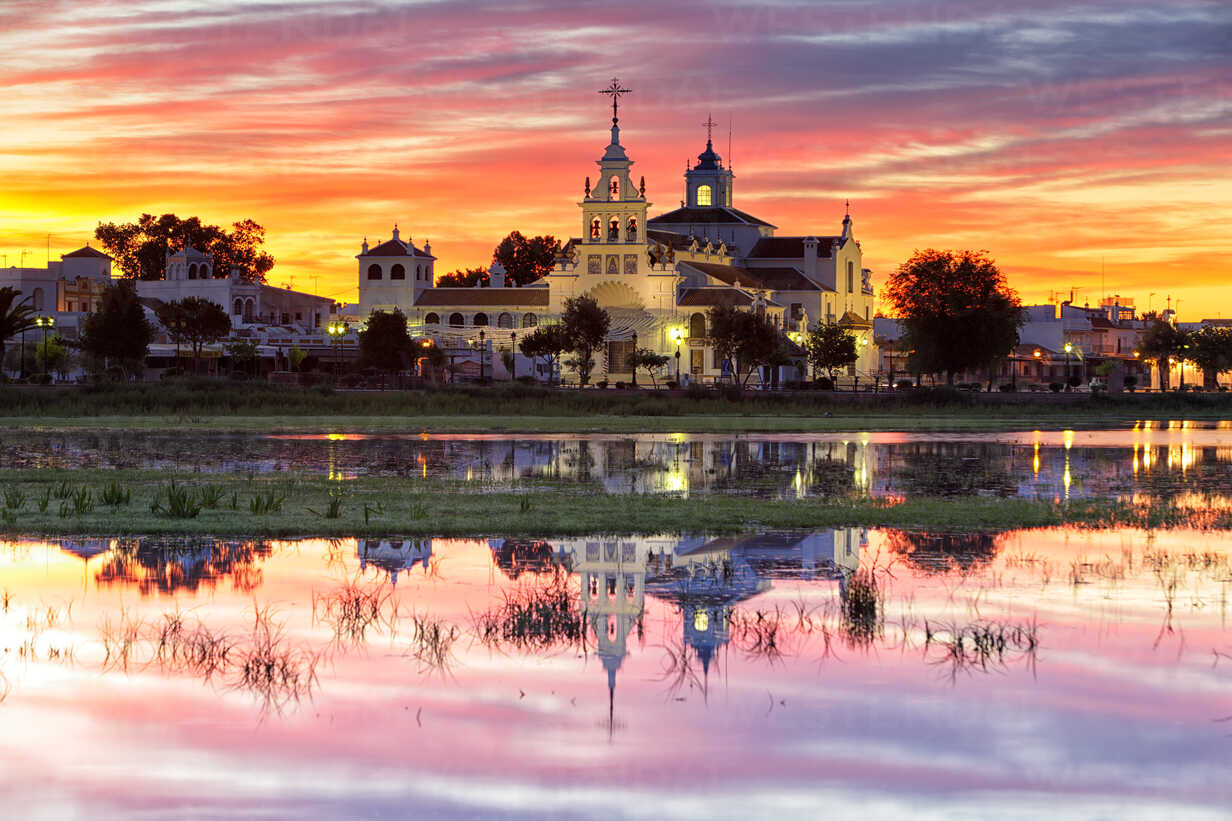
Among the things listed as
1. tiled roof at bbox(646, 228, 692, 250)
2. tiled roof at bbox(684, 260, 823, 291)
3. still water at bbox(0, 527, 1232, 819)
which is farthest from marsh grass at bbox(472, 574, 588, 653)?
tiled roof at bbox(646, 228, 692, 250)

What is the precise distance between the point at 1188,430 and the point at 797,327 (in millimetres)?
69500

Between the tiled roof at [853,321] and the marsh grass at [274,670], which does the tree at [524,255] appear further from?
the marsh grass at [274,670]

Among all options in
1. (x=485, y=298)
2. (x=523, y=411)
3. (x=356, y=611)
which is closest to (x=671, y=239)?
(x=485, y=298)

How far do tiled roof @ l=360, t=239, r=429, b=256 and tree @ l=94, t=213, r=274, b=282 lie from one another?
4645 cm

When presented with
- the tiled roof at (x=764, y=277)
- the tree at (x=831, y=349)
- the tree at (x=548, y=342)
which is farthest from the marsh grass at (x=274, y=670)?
Result: the tiled roof at (x=764, y=277)

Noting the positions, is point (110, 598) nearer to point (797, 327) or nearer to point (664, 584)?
point (664, 584)

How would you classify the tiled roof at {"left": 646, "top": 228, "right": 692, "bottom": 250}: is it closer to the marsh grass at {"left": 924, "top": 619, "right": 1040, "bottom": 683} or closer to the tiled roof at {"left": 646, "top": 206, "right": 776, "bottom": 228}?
the tiled roof at {"left": 646, "top": 206, "right": 776, "bottom": 228}

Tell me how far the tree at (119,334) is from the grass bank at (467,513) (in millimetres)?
67577

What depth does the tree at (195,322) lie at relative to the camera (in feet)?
336

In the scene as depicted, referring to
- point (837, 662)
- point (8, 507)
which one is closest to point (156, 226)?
point (8, 507)

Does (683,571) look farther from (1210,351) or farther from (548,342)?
(1210,351)

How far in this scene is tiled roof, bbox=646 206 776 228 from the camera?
134250 mm

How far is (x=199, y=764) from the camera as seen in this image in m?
8.91

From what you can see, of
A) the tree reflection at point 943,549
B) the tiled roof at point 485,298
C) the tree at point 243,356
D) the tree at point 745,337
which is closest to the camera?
the tree reflection at point 943,549
